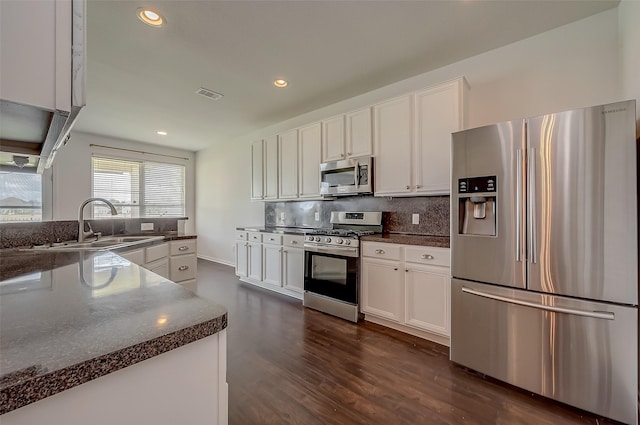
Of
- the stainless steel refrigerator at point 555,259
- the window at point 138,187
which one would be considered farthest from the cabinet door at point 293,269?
the window at point 138,187

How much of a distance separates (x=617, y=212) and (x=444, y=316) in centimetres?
136

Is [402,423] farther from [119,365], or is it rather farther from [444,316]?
[119,365]

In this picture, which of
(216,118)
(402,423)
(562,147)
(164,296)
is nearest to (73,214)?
(216,118)

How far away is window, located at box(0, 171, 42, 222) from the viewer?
14.9 ft

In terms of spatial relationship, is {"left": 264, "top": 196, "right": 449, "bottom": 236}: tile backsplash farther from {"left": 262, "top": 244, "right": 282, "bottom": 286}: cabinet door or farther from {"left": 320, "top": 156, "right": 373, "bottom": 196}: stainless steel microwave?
{"left": 262, "top": 244, "right": 282, "bottom": 286}: cabinet door

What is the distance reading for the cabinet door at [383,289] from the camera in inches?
104

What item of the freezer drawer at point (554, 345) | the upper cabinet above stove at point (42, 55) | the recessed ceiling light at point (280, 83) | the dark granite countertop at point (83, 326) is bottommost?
the freezer drawer at point (554, 345)

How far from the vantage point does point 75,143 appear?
527 cm

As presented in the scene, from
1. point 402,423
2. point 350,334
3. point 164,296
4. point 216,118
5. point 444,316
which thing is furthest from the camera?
point 216,118

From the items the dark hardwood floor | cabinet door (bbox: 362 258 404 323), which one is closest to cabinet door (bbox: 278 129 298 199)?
cabinet door (bbox: 362 258 404 323)

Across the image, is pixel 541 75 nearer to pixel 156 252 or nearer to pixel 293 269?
pixel 293 269

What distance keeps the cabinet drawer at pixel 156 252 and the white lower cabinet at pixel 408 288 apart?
2083 mm

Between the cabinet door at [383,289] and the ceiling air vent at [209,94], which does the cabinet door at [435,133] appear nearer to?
the cabinet door at [383,289]

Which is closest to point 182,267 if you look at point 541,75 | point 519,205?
point 519,205
